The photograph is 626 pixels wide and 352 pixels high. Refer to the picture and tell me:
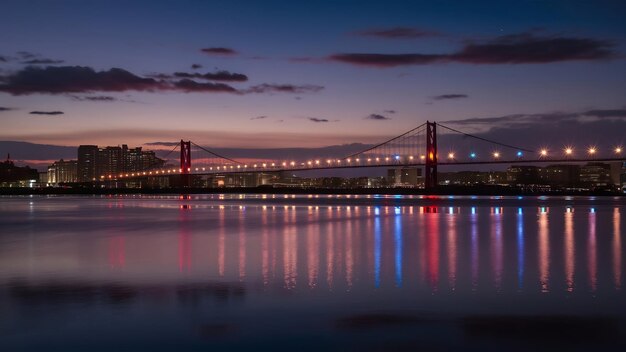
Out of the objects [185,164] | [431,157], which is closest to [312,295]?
[431,157]

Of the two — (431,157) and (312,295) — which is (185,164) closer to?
(431,157)

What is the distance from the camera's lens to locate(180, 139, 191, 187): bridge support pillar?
8119 centimetres

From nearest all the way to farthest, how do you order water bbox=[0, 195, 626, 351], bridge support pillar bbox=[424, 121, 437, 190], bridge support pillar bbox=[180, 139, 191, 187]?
water bbox=[0, 195, 626, 351]
bridge support pillar bbox=[424, 121, 437, 190]
bridge support pillar bbox=[180, 139, 191, 187]

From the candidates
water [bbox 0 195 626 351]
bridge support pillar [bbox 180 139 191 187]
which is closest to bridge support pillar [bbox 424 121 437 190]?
bridge support pillar [bbox 180 139 191 187]

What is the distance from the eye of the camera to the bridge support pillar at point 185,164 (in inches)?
3196

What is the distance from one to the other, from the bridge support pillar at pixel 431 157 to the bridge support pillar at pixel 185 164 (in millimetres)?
30680

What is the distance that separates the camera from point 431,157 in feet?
202

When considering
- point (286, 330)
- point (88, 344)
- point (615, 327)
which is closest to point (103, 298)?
point (88, 344)

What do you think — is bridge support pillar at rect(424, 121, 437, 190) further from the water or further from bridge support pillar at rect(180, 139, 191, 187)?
the water

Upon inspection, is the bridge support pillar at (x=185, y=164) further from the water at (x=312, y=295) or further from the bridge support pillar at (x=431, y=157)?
the water at (x=312, y=295)

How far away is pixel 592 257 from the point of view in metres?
11.5

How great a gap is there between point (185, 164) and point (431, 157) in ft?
116

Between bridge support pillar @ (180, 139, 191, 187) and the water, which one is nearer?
the water

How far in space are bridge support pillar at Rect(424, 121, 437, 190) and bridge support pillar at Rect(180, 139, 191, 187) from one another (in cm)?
3068
